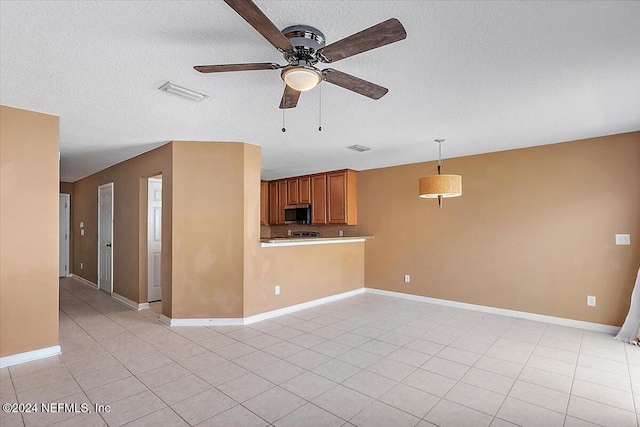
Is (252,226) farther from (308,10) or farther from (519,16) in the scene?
(519,16)

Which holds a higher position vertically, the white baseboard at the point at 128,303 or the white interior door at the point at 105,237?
the white interior door at the point at 105,237

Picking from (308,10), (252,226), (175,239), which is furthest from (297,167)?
(308,10)

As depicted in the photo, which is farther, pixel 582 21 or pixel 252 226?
pixel 252 226

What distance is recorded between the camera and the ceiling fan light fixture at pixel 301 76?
5.58 ft

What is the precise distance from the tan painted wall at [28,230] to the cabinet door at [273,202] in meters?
4.51

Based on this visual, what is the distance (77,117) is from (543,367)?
4872 millimetres

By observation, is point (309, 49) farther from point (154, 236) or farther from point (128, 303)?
point (128, 303)

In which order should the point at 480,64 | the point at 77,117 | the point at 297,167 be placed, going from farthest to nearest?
the point at 297,167 < the point at 77,117 < the point at 480,64

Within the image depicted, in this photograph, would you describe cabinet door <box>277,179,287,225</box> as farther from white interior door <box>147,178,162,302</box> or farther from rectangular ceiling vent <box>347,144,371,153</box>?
rectangular ceiling vent <box>347,144,371,153</box>

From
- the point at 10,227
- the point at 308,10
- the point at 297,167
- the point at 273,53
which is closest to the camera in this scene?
the point at 308,10

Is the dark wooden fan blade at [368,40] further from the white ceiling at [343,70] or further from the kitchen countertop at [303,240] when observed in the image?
the kitchen countertop at [303,240]

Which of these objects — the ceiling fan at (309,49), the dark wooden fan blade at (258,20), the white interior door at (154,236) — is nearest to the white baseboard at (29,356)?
the white interior door at (154,236)

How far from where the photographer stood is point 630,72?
7.56 ft

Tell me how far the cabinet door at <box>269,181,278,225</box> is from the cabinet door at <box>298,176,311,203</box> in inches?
30.5
